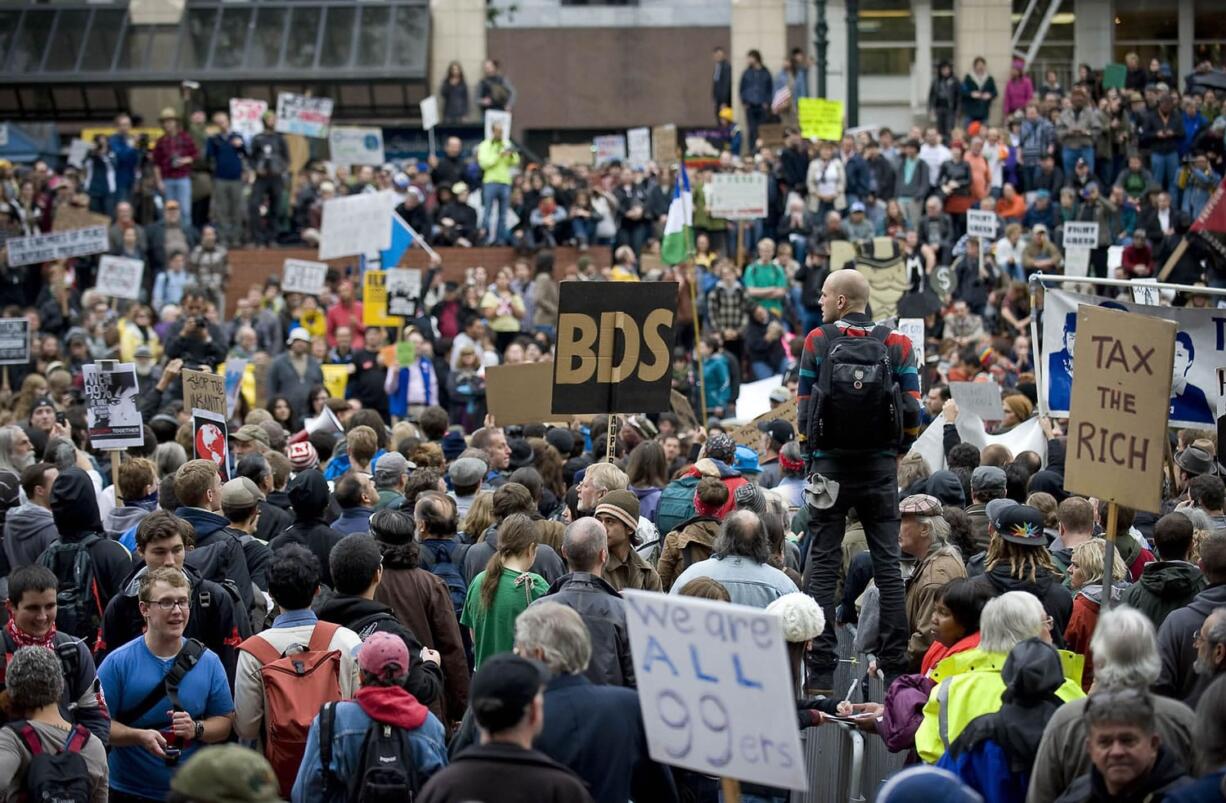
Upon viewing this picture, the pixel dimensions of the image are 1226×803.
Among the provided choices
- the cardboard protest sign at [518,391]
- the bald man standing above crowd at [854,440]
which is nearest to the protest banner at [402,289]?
the cardboard protest sign at [518,391]

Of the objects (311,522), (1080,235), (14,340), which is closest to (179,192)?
(14,340)

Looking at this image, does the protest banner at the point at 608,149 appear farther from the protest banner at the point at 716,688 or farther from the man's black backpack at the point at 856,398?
the protest banner at the point at 716,688

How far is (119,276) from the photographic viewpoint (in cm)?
2261

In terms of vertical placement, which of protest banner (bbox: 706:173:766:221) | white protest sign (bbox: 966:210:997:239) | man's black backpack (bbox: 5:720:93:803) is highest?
protest banner (bbox: 706:173:766:221)

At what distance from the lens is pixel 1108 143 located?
1091 inches

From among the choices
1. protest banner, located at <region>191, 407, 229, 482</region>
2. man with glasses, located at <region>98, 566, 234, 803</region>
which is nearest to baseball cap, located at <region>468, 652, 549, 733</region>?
man with glasses, located at <region>98, 566, 234, 803</region>

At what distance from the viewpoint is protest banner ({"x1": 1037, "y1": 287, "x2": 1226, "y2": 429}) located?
36.7ft

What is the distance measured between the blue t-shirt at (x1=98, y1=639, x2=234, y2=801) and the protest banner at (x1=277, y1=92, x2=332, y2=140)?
21.7m

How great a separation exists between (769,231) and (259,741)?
20.0 m

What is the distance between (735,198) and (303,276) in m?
5.85

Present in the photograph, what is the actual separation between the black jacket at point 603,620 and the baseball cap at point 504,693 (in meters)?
1.47

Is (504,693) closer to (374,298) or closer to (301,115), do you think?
(374,298)

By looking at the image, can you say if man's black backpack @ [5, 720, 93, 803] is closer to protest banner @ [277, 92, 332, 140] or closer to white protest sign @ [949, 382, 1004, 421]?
white protest sign @ [949, 382, 1004, 421]

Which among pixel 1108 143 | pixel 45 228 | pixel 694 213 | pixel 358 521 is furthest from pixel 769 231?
pixel 358 521
